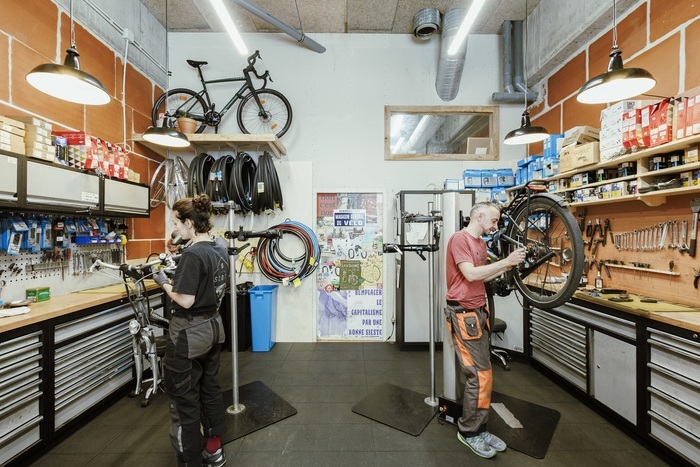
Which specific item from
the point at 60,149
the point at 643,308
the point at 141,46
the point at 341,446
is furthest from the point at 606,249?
the point at 141,46

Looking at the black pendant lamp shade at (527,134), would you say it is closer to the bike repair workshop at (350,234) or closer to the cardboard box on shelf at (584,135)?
the bike repair workshop at (350,234)

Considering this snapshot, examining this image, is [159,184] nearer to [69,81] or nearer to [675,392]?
[69,81]

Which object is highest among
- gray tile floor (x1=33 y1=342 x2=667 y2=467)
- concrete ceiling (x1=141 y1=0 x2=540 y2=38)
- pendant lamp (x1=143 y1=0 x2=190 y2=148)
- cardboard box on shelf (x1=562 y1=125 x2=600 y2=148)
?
concrete ceiling (x1=141 y1=0 x2=540 y2=38)

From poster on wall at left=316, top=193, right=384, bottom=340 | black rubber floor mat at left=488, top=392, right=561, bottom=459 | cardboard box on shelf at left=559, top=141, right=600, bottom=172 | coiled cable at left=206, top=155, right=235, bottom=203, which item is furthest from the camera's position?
poster on wall at left=316, top=193, right=384, bottom=340

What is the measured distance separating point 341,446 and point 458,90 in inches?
172

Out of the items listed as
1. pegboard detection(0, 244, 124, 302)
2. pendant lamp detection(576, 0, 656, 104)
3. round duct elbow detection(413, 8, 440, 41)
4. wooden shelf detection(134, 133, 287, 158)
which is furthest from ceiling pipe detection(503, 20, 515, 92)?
pegboard detection(0, 244, 124, 302)

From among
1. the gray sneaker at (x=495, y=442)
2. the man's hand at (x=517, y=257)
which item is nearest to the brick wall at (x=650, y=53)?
the man's hand at (x=517, y=257)

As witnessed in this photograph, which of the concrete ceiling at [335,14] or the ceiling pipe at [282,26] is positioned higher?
the concrete ceiling at [335,14]

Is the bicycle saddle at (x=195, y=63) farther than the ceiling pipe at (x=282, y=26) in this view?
Yes

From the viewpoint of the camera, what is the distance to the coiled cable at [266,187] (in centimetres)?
358

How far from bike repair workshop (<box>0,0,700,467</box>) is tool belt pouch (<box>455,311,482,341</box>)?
0.01 metres

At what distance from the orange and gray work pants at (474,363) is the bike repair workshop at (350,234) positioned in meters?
0.02

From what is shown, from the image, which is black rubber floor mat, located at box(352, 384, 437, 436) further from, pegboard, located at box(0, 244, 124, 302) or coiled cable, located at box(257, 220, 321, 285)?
pegboard, located at box(0, 244, 124, 302)

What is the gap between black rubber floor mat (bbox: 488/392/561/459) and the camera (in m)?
1.96
